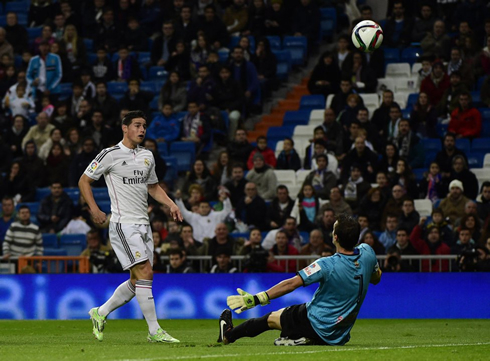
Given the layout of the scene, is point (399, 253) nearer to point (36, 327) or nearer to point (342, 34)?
point (36, 327)

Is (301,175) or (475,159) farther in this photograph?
(301,175)

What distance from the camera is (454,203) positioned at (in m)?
17.4

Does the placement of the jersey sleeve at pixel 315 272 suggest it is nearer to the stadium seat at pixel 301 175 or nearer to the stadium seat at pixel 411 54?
the stadium seat at pixel 301 175

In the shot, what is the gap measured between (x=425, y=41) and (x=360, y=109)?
8.53 feet

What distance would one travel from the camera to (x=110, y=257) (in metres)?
17.0

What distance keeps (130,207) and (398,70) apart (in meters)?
12.4

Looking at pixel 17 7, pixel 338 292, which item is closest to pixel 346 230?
pixel 338 292

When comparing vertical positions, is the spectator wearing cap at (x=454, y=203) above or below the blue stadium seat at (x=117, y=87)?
below

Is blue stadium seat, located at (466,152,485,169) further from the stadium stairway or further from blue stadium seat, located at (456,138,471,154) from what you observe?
the stadium stairway

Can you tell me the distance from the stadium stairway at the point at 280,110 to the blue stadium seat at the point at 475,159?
475cm

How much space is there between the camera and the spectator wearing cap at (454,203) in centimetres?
1734

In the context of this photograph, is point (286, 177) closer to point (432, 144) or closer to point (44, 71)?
point (432, 144)

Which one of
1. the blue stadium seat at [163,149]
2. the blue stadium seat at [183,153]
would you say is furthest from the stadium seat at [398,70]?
the blue stadium seat at [163,149]

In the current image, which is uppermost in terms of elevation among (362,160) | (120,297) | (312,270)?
(362,160)
